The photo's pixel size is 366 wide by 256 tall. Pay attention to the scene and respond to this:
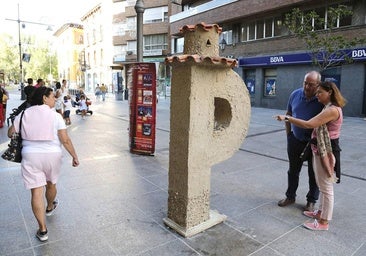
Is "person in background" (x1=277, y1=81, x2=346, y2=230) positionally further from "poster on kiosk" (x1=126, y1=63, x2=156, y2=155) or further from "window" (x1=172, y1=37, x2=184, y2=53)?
"window" (x1=172, y1=37, x2=184, y2=53)

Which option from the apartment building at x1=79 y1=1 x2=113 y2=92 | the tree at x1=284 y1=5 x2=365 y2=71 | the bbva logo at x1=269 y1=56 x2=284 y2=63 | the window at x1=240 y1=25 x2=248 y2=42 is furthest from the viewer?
the apartment building at x1=79 y1=1 x2=113 y2=92

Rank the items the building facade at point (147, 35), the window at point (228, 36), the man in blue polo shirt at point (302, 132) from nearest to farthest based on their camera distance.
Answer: the man in blue polo shirt at point (302, 132) → the window at point (228, 36) → the building facade at point (147, 35)

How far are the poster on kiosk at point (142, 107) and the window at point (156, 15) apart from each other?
28070mm

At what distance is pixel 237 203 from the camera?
414 cm

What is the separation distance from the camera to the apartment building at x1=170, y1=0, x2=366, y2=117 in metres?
15.3

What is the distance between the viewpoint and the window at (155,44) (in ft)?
108

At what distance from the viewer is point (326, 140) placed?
129 inches

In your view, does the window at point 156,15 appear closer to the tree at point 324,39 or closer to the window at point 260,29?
the window at point 260,29

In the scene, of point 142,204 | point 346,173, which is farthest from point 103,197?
point 346,173

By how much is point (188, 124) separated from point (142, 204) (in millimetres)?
1546

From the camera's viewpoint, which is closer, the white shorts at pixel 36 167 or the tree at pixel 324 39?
the white shorts at pixel 36 167

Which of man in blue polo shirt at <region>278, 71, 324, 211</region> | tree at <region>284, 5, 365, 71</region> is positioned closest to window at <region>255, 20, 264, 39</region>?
tree at <region>284, 5, 365, 71</region>

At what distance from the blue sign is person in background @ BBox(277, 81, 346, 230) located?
12.9m

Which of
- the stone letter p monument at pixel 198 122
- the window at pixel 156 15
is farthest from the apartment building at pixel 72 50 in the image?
the stone letter p monument at pixel 198 122
